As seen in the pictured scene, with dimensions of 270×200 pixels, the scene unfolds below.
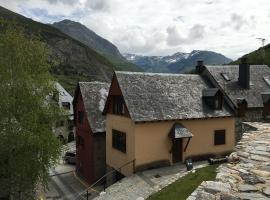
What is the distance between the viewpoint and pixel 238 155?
10414 millimetres

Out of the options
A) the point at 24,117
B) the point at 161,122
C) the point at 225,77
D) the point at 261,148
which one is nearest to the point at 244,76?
the point at 225,77

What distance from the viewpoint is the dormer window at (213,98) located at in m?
30.6

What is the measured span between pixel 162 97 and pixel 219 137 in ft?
23.5

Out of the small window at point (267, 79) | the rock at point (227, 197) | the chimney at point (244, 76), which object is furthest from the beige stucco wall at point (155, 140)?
the rock at point (227, 197)

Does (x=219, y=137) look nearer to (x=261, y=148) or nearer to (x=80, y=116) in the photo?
(x=80, y=116)

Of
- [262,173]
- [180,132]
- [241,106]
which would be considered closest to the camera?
[262,173]

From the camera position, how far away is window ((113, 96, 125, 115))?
95.5 ft

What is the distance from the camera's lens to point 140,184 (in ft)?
77.5

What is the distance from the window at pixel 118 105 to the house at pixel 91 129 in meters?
4.32

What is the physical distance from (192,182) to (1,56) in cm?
1601

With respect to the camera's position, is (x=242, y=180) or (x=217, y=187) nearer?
(x=217, y=187)

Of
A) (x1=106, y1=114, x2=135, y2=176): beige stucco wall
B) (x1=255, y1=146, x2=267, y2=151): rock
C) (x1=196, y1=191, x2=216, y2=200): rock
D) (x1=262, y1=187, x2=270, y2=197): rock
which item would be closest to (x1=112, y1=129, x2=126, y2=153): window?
(x1=106, y1=114, x2=135, y2=176): beige stucco wall

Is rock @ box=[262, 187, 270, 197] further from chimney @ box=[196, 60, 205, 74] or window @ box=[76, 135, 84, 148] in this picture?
chimney @ box=[196, 60, 205, 74]

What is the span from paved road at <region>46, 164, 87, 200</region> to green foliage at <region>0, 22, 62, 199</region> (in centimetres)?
808
